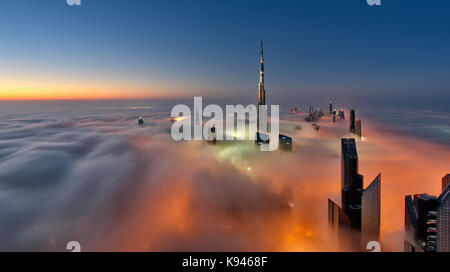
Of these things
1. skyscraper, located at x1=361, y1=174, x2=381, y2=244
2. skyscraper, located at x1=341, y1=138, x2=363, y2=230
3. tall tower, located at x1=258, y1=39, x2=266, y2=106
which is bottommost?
skyscraper, located at x1=361, y1=174, x2=381, y2=244

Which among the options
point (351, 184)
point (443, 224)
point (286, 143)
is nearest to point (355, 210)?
point (351, 184)

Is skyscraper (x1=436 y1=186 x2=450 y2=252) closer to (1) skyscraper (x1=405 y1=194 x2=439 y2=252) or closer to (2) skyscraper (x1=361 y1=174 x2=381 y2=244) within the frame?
(1) skyscraper (x1=405 y1=194 x2=439 y2=252)

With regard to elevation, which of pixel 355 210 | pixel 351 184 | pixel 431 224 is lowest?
pixel 355 210

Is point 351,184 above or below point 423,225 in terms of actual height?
above

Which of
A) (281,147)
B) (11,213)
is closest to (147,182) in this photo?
(11,213)

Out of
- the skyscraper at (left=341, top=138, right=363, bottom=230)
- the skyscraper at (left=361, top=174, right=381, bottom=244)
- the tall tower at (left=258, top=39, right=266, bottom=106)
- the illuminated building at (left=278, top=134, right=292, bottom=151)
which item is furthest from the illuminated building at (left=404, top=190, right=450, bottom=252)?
the tall tower at (left=258, top=39, right=266, bottom=106)

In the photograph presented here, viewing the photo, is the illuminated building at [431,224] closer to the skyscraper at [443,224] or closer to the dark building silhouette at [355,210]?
the skyscraper at [443,224]

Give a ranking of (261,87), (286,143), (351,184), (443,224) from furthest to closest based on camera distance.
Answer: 1. (261,87)
2. (286,143)
3. (351,184)
4. (443,224)

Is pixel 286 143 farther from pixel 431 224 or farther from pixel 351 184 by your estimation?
pixel 431 224

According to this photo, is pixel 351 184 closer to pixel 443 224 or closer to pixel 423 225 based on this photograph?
pixel 423 225

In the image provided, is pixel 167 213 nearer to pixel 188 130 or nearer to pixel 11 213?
pixel 11 213

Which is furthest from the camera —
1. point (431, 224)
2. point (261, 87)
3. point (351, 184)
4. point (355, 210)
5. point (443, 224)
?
point (261, 87)

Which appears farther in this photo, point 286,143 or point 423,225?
point 286,143
